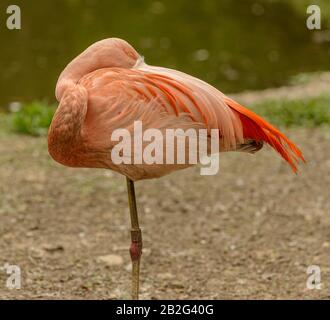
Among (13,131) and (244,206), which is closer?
(244,206)

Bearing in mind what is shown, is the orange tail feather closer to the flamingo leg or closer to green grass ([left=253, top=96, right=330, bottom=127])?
the flamingo leg

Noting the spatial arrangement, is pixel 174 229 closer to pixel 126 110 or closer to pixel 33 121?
pixel 126 110

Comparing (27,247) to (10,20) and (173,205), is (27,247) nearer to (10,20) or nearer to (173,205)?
(173,205)

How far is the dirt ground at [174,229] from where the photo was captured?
4012 millimetres

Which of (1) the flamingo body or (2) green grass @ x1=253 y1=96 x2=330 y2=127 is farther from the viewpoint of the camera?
(2) green grass @ x1=253 y1=96 x2=330 y2=127

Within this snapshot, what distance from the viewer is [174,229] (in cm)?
478

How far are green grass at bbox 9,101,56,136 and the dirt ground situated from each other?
0.32 m

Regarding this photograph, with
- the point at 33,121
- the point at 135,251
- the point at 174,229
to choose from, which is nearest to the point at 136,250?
the point at 135,251

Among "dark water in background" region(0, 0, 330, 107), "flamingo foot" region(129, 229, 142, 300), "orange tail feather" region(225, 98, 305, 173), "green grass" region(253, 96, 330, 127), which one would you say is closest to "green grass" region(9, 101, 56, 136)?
"dark water in background" region(0, 0, 330, 107)

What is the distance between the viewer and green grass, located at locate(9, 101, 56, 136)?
6496 millimetres

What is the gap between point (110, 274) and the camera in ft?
13.6

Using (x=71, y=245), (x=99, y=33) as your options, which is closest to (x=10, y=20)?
(x=99, y=33)

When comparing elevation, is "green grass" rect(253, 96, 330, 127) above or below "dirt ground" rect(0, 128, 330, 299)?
above
